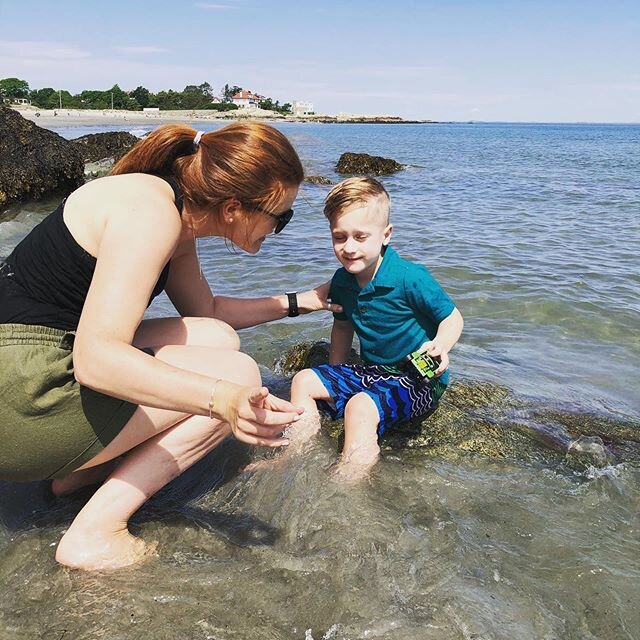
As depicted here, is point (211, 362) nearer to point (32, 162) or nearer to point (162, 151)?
point (162, 151)

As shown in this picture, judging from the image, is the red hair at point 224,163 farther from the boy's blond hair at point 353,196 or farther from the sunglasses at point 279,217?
the boy's blond hair at point 353,196

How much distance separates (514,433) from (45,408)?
100 inches

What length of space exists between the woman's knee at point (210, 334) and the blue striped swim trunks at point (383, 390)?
2.07 ft

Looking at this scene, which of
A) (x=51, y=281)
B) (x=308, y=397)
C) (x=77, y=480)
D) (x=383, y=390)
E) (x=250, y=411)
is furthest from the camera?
(x=308, y=397)

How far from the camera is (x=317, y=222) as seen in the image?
11875 mm

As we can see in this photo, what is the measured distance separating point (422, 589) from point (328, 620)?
38 cm

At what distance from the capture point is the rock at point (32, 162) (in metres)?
11.0

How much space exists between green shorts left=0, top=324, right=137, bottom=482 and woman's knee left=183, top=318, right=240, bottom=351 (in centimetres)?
67

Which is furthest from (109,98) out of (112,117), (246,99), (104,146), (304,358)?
(304,358)

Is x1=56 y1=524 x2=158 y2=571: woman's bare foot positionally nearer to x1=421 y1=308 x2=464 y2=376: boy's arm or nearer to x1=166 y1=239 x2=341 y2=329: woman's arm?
x1=166 y1=239 x2=341 y2=329: woman's arm

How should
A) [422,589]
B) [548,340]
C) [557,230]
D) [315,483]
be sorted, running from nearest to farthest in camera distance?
[422,589], [315,483], [548,340], [557,230]

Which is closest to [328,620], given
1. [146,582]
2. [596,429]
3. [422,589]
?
[422,589]

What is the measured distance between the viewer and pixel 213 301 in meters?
3.63

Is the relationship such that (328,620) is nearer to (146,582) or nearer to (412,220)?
(146,582)
